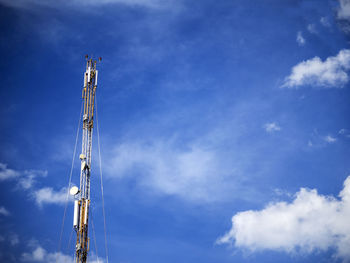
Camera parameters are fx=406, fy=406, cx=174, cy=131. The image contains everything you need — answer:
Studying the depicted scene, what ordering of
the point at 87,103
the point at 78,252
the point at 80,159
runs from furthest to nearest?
the point at 87,103 < the point at 80,159 < the point at 78,252

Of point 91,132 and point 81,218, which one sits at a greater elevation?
point 91,132

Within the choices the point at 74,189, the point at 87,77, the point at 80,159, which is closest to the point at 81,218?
the point at 74,189

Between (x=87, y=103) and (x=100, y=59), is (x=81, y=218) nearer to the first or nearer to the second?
(x=87, y=103)

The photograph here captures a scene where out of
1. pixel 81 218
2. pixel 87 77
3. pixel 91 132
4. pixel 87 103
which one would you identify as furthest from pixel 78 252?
pixel 87 77

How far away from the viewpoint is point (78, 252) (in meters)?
41.5

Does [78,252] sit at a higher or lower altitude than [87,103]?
lower

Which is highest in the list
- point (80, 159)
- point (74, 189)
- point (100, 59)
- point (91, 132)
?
point (100, 59)

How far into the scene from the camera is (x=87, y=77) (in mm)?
49062

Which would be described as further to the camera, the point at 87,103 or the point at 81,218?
the point at 87,103

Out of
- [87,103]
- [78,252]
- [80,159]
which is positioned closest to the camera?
[78,252]

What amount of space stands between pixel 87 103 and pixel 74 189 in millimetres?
10993

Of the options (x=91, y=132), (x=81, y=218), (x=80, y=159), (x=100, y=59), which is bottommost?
(x=81, y=218)

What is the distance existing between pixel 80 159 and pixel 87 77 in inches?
406

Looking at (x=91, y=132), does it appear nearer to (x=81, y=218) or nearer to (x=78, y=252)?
(x=81, y=218)
